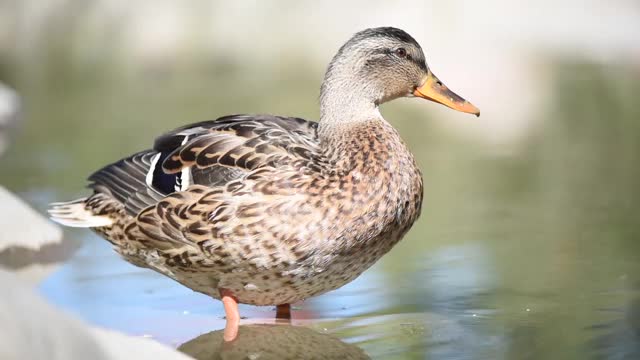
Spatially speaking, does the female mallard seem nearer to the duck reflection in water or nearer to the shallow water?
the duck reflection in water

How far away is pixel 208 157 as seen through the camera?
516 cm

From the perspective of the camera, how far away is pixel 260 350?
5.13 m

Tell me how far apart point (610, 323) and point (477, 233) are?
201cm

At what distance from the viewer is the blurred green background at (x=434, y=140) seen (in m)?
5.42

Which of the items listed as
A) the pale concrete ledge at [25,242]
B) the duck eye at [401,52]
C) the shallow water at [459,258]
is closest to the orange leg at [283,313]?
the shallow water at [459,258]

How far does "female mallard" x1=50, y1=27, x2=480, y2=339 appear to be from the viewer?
487 centimetres

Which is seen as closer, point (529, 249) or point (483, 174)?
point (529, 249)

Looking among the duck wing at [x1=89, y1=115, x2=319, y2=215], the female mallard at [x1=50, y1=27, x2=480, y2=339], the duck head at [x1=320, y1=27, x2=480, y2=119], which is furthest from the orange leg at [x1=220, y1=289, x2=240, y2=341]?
the duck head at [x1=320, y1=27, x2=480, y2=119]

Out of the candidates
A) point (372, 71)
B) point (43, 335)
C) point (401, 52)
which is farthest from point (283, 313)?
point (43, 335)

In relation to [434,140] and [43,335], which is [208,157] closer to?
[43,335]

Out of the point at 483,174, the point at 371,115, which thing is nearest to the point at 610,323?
the point at 371,115

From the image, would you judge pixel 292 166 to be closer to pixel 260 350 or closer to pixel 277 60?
pixel 260 350

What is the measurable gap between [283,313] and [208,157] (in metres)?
0.82

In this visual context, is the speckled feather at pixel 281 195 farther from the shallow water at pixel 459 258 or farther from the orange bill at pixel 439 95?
the shallow water at pixel 459 258
